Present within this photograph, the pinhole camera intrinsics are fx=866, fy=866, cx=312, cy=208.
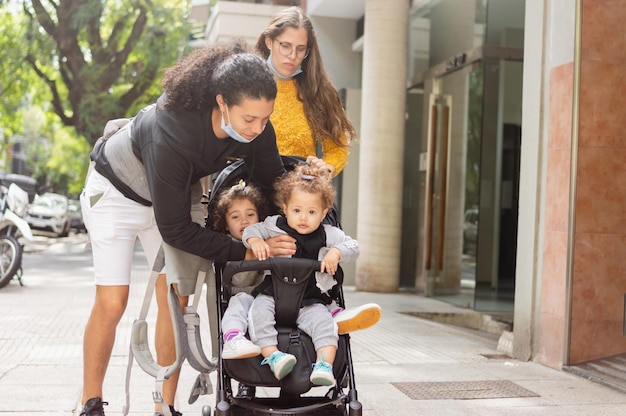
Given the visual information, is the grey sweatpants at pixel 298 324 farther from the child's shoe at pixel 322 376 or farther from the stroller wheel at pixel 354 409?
the stroller wheel at pixel 354 409

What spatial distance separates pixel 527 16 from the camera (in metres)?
6.78

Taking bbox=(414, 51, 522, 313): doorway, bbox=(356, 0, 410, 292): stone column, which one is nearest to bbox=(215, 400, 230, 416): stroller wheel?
bbox=(414, 51, 522, 313): doorway

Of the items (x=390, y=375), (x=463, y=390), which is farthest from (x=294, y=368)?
(x=390, y=375)

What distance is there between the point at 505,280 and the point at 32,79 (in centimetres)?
1891

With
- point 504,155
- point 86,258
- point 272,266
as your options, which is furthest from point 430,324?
point 86,258

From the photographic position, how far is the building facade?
6.14 meters

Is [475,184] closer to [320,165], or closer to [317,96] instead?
[317,96]

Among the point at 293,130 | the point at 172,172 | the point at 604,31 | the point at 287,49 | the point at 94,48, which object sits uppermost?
the point at 94,48

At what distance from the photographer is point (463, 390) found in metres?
5.54

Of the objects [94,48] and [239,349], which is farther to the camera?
[94,48]

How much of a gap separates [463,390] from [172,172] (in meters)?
2.84

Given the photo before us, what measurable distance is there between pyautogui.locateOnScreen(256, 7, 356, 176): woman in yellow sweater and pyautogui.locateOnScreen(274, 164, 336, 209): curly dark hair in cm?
60

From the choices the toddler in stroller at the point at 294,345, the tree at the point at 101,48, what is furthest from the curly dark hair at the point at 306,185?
the tree at the point at 101,48

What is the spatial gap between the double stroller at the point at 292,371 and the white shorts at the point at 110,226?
655 mm
